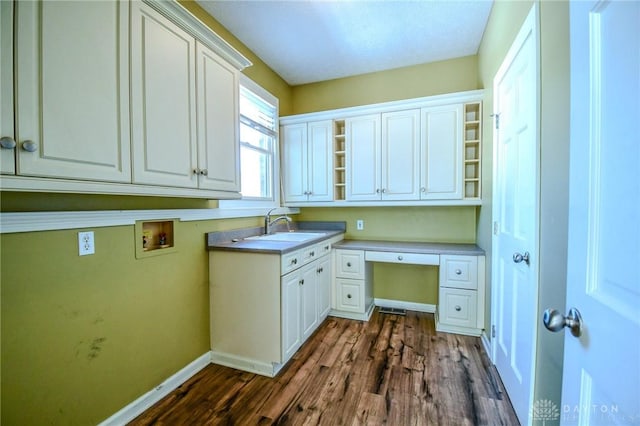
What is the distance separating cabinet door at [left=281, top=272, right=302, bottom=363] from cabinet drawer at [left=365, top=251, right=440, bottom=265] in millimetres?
921

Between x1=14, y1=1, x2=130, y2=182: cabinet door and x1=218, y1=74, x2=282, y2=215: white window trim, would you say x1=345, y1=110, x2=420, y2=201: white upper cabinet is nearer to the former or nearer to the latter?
x1=218, y1=74, x2=282, y2=215: white window trim

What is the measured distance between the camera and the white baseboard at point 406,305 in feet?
9.87

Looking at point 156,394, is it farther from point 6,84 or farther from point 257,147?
point 257,147

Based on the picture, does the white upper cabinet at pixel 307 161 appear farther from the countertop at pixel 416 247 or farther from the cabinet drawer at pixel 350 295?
the cabinet drawer at pixel 350 295

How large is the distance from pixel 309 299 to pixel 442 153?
6.21ft

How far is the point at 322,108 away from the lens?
11.2 ft

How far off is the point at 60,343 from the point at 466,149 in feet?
11.0

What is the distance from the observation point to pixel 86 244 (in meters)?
1.35

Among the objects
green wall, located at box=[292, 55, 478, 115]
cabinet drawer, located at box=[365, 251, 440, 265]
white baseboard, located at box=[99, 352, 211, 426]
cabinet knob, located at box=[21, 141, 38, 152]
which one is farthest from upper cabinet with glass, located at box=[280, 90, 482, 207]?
cabinet knob, located at box=[21, 141, 38, 152]

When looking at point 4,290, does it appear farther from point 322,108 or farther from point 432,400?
point 322,108

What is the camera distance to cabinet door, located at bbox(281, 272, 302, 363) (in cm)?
193

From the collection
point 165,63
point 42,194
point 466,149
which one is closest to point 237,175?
point 165,63

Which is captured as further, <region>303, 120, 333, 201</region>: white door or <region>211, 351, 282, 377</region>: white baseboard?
<region>303, 120, 333, 201</region>: white door

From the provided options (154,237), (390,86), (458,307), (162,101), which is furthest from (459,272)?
(162,101)
